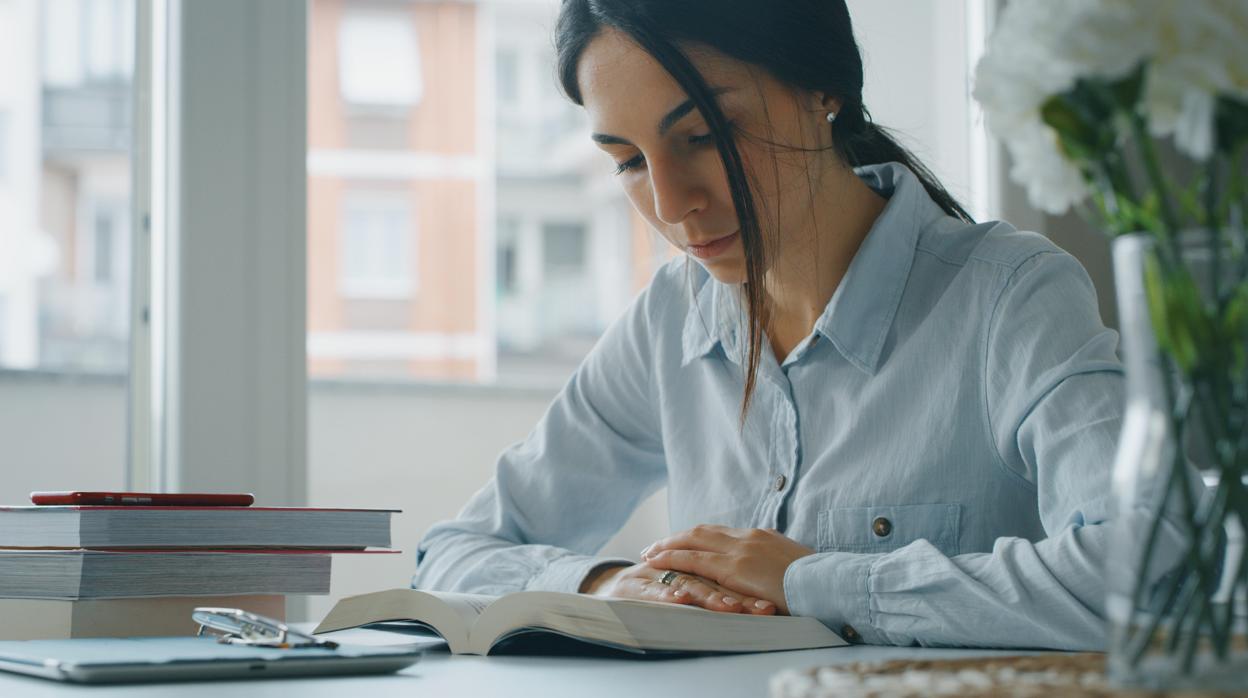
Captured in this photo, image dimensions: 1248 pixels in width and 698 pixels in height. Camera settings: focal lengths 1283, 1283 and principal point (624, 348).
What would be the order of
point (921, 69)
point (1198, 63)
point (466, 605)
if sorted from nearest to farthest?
point (1198, 63) → point (466, 605) → point (921, 69)

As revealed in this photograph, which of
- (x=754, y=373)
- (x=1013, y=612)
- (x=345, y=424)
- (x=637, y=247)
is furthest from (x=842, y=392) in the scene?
(x=637, y=247)

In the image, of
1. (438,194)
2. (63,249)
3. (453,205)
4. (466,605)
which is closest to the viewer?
(466,605)

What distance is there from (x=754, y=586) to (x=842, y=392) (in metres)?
0.30

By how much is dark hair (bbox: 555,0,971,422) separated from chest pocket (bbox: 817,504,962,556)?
156 millimetres

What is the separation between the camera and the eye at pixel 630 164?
1.29m

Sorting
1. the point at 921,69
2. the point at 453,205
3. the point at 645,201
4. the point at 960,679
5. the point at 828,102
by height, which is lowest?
the point at 960,679

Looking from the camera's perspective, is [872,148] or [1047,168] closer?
[1047,168]

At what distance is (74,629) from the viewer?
1006 mm

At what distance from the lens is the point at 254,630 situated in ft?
2.81

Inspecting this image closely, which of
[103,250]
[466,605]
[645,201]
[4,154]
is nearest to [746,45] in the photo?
[645,201]

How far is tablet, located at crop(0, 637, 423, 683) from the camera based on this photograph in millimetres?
717

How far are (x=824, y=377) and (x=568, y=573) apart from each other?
0.32 meters

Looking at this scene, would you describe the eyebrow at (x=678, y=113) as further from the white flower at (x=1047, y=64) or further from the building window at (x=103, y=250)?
the building window at (x=103, y=250)

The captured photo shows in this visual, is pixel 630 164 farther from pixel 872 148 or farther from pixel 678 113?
pixel 872 148
